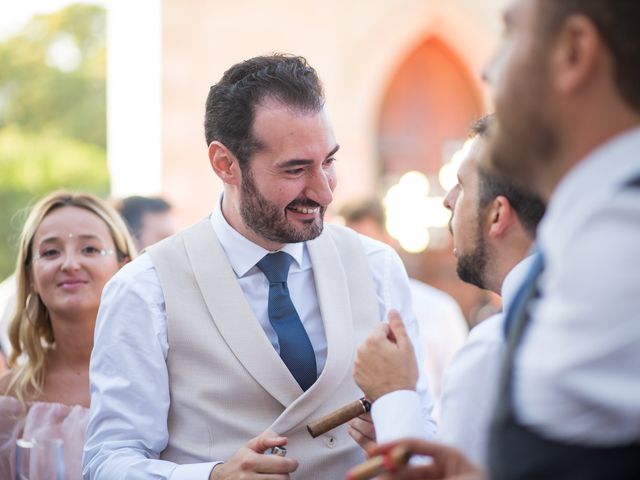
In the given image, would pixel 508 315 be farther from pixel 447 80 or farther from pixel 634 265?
pixel 447 80

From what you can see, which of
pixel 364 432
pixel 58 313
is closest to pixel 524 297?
pixel 364 432

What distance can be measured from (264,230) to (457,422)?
1.20 meters

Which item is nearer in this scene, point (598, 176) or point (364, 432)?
point (598, 176)

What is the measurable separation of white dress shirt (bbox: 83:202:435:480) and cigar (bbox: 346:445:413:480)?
0.98 m

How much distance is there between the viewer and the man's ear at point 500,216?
255 cm

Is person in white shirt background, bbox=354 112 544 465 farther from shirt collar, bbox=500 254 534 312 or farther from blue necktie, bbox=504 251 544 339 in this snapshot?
blue necktie, bbox=504 251 544 339

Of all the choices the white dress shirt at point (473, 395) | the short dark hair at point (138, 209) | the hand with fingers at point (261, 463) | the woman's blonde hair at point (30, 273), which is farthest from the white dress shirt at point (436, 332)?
the white dress shirt at point (473, 395)

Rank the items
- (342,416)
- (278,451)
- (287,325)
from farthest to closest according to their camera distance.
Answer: (287,325) < (278,451) < (342,416)

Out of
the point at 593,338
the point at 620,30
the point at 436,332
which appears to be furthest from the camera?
the point at 436,332

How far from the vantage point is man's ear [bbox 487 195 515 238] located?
8.38 feet

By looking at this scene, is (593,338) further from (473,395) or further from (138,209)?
(138,209)

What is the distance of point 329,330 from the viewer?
2949mm

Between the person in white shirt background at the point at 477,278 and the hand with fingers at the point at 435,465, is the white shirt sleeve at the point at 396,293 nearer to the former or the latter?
Answer: the person in white shirt background at the point at 477,278

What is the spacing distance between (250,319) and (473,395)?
3.40 feet
